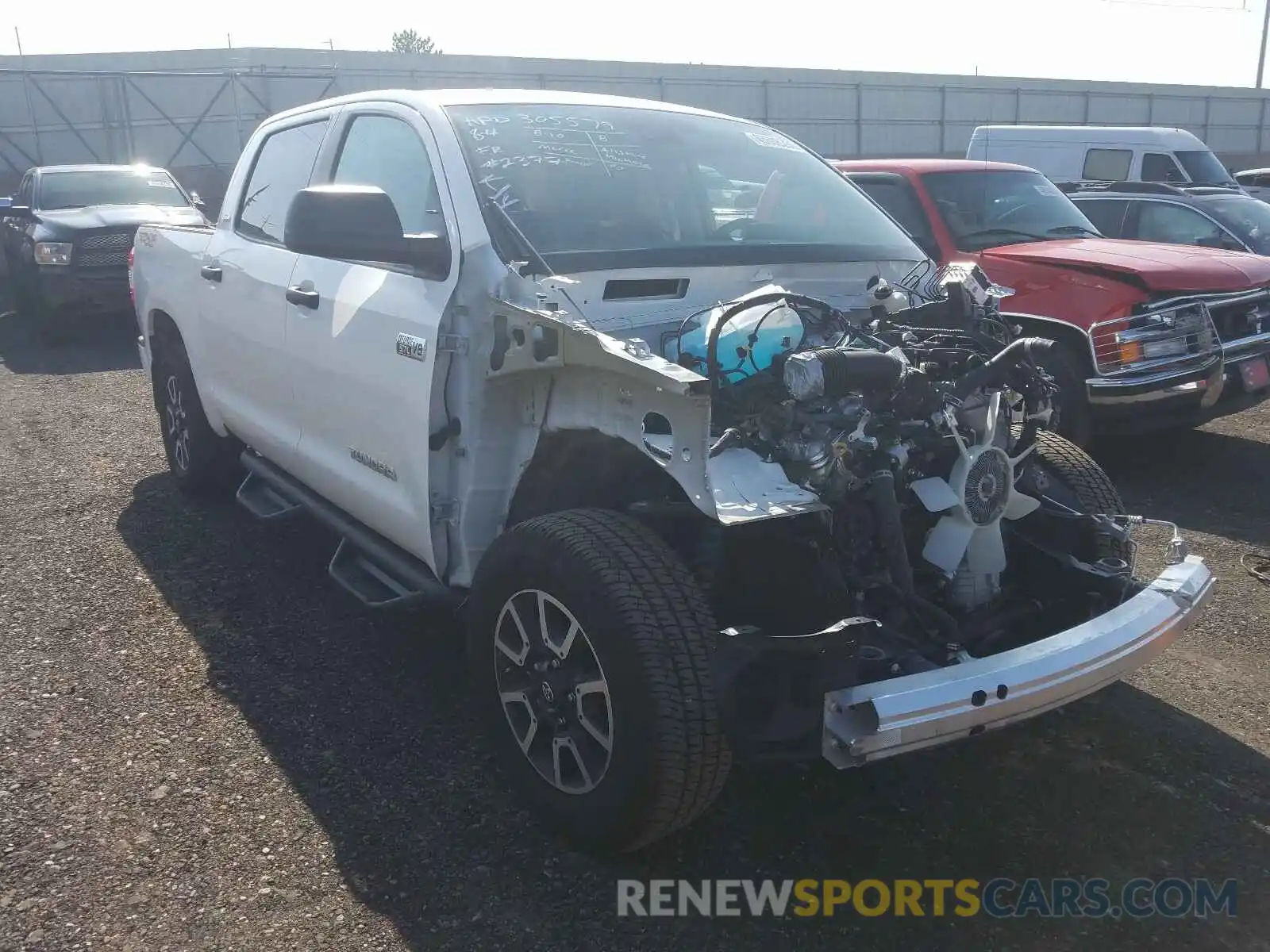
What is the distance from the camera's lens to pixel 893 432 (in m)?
3.06

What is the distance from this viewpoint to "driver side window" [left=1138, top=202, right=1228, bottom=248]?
974 centimetres

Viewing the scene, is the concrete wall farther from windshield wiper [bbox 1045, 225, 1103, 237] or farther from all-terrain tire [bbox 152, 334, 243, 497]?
all-terrain tire [bbox 152, 334, 243, 497]

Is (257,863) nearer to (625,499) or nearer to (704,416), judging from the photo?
(625,499)

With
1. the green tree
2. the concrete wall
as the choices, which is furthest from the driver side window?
the green tree

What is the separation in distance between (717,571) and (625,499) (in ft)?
1.55

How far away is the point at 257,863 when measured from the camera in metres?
2.95

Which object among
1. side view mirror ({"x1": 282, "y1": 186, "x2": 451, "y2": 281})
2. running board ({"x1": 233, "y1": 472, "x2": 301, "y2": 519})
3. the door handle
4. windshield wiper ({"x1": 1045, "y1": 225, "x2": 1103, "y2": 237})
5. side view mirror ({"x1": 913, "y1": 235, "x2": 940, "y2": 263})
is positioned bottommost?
running board ({"x1": 233, "y1": 472, "x2": 301, "y2": 519})

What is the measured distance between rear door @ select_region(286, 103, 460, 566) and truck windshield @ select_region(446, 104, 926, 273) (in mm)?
253

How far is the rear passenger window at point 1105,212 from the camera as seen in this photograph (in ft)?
32.6

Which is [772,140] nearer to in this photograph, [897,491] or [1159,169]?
[897,491]

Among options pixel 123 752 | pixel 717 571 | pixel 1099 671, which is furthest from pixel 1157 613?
pixel 123 752

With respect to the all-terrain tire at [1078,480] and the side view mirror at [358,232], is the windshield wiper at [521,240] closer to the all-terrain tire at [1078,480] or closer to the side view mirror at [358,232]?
the side view mirror at [358,232]

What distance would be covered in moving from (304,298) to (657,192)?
1.30m

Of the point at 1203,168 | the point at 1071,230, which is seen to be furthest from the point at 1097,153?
the point at 1071,230
